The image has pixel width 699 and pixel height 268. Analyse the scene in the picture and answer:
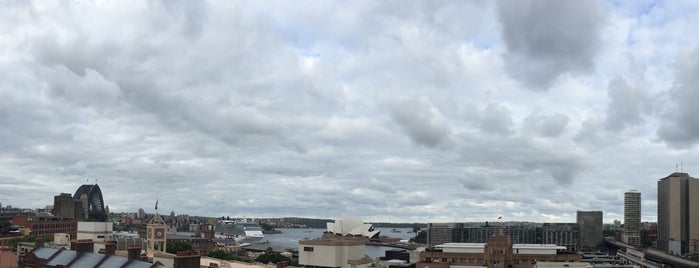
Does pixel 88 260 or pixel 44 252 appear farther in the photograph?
pixel 44 252

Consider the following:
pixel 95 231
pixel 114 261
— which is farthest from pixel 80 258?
pixel 95 231

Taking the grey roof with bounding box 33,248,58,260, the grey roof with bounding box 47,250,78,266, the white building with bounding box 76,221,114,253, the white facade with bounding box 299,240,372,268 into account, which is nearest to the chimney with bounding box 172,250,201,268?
the grey roof with bounding box 47,250,78,266

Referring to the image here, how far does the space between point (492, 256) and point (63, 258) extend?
65.5 m

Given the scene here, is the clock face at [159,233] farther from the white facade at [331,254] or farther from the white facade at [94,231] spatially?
the white facade at [94,231]

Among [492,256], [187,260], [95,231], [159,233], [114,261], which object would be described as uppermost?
[187,260]

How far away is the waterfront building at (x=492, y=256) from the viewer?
106 meters

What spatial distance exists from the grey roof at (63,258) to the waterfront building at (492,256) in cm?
5370

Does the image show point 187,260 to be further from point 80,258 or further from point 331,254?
point 331,254

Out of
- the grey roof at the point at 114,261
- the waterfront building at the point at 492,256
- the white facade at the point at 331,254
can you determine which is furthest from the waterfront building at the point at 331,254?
the grey roof at the point at 114,261

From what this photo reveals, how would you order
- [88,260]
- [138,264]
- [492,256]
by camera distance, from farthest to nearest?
[492,256] → [88,260] → [138,264]

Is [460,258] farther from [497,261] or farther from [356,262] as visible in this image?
[356,262]

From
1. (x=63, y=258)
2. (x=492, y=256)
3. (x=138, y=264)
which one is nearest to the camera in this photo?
(x=138, y=264)

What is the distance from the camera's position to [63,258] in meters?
66.8

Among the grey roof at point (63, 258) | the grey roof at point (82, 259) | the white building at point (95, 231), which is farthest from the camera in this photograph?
the white building at point (95, 231)
